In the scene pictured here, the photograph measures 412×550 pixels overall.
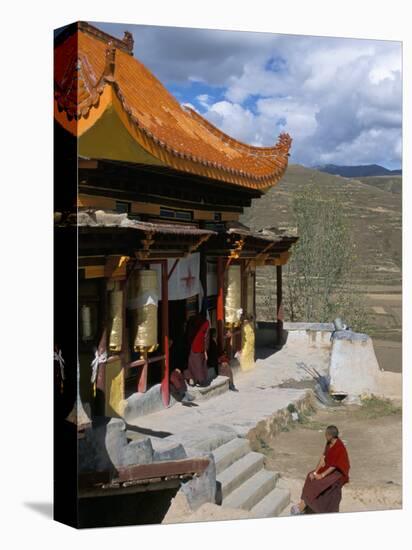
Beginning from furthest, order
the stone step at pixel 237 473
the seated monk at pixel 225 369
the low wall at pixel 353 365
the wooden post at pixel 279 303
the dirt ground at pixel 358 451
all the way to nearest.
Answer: the wooden post at pixel 279 303 < the seated monk at pixel 225 369 < the low wall at pixel 353 365 < the dirt ground at pixel 358 451 < the stone step at pixel 237 473

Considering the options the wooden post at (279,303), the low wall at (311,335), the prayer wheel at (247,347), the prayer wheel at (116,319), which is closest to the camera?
the prayer wheel at (116,319)

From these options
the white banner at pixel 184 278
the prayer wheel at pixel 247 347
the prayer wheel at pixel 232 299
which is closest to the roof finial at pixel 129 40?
the white banner at pixel 184 278

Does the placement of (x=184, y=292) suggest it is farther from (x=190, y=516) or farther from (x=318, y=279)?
(x=190, y=516)

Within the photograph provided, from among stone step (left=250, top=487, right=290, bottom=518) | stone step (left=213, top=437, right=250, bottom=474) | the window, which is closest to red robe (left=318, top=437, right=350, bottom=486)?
stone step (left=250, top=487, right=290, bottom=518)

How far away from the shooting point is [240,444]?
1070 centimetres

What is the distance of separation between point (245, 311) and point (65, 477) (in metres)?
4.35

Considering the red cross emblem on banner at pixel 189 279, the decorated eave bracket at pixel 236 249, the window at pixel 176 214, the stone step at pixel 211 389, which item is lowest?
the stone step at pixel 211 389

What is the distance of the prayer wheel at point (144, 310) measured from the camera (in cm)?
1054

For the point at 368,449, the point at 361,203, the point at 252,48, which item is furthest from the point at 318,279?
the point at 252,48

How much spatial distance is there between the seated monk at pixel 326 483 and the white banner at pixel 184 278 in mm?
2508

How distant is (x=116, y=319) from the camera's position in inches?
393

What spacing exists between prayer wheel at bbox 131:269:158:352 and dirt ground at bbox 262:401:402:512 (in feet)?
6.00

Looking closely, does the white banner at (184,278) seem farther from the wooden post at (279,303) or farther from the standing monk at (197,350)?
the wooden post at (279,303)

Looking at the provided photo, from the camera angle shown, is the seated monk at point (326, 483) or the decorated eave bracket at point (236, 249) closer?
the seated monk at point (326, 483)
